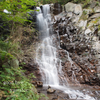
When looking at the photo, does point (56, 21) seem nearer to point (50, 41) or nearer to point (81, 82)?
point (50, 41)

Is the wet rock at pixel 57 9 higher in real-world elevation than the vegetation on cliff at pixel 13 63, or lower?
higher

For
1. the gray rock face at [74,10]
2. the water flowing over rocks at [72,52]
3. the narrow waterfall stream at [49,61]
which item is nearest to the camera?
the narrow waterfall stream at [49,61]

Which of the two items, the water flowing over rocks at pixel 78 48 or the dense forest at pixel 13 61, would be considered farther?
the water flowing over rocks at pixel 78 48

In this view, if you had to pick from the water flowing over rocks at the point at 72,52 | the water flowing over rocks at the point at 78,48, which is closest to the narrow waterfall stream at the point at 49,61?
the water flowing over rocks at the point at 72,52

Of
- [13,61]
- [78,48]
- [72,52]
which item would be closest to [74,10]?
[78,48]

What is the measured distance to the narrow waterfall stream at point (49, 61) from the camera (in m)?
6.36

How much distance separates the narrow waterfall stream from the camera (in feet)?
20.9

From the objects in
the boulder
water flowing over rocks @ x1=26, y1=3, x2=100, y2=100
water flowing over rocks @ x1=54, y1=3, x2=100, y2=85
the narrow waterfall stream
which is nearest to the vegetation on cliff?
water flowing over rocks @ x1=26, y1=3, x2=100, y2=100

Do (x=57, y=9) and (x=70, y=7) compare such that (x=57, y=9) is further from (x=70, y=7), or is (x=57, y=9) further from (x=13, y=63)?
(x=13, y=63)

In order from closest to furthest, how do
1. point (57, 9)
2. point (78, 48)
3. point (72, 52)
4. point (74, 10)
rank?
point (78, 48) < point (72, 52) < point (74, 10) < point (57, 9)

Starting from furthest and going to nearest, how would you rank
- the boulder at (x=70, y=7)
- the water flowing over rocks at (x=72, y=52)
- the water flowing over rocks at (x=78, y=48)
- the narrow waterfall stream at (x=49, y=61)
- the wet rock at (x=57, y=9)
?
the wet rock at (x=57, y=9) < the boulder at (x=70, y=7) < the water flowing over rocks at (x=78, y=48) < the water flowing over rocks at (x=72, y=52) < the narrow waterfall stream at (x=49, y=61)

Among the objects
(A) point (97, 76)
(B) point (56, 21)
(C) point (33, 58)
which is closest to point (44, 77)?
(C) point (33, 58)

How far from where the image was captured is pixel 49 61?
33.5 ft

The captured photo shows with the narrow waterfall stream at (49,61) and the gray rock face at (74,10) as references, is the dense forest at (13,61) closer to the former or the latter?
the narrow waterfall stream at (49,61)
